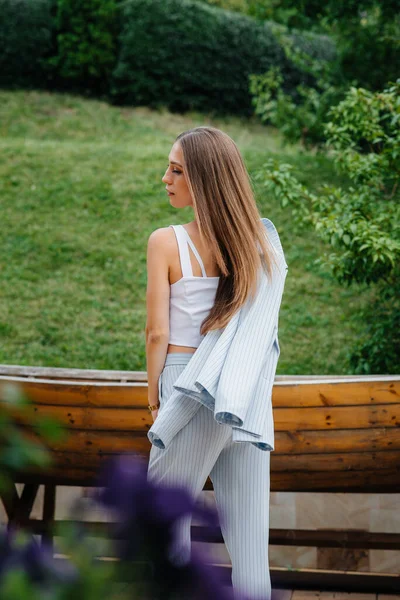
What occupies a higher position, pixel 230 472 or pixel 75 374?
pixel 230 472

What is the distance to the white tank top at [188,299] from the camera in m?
1.89

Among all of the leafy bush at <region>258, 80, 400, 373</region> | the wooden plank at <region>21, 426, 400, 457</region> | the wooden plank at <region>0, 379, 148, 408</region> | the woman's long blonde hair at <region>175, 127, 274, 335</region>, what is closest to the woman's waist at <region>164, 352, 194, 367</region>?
the woman's long blonde hair at <region>175, 127, 274, 335</region>

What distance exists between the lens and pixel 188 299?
6.25 ft

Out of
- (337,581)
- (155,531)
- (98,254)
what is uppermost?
(155,531)

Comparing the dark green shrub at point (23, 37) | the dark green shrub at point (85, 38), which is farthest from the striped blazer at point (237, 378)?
the dark green shrub at point (23, 37)

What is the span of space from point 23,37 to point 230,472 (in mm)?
10505

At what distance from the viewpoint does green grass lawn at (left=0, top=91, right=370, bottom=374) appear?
19.2ft

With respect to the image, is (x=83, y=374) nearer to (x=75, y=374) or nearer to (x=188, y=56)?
(x=75, y=374)

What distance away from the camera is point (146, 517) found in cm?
49

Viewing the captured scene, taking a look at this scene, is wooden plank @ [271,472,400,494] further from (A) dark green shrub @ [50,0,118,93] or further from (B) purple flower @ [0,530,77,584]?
(A) dark green shrub @ [50,0,118,93]

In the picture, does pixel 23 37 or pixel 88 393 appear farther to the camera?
pixel 23 37

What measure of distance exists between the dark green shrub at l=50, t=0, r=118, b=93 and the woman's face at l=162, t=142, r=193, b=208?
9.85m

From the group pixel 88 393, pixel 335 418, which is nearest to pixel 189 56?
pixel 88 393

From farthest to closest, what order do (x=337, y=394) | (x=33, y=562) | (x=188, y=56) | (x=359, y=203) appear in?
1. (x=188, y=56)
2. (x=359, y=203)
3. (x=337, y=394)
4. (x=33, y=562)
